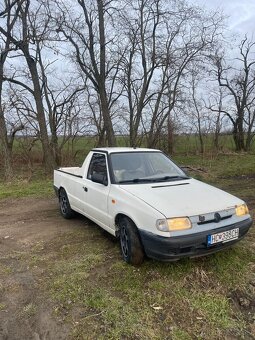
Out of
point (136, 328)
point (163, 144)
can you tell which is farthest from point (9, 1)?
point (163, 144)

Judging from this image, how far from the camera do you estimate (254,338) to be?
2.95 metres

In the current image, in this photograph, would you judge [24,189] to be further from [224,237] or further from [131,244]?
[224,237]

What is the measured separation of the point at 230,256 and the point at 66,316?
2.39 m

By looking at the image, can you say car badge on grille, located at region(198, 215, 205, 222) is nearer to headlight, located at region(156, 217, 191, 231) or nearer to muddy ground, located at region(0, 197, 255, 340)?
headlight, located at region(156, 217, 191, 231)

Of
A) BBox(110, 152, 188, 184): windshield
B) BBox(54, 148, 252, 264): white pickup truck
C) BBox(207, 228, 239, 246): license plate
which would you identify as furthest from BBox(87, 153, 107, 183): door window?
BBox(207, 228, 239, 246): license plate

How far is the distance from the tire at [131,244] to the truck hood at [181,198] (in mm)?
415

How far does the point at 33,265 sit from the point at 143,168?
2.27m

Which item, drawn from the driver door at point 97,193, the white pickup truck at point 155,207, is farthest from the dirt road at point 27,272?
the white pickup truck at point 155,207

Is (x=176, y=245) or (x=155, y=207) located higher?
(x=155, y=207)

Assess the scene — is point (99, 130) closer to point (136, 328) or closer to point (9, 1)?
point (9, 1)

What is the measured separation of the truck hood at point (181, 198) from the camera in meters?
3.81

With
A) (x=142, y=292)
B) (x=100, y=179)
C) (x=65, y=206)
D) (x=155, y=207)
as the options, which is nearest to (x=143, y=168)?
(x=100, y=179)

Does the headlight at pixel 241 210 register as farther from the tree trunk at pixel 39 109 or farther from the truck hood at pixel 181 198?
the tree trunk at pixel 39 109

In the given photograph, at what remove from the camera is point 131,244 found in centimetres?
404
